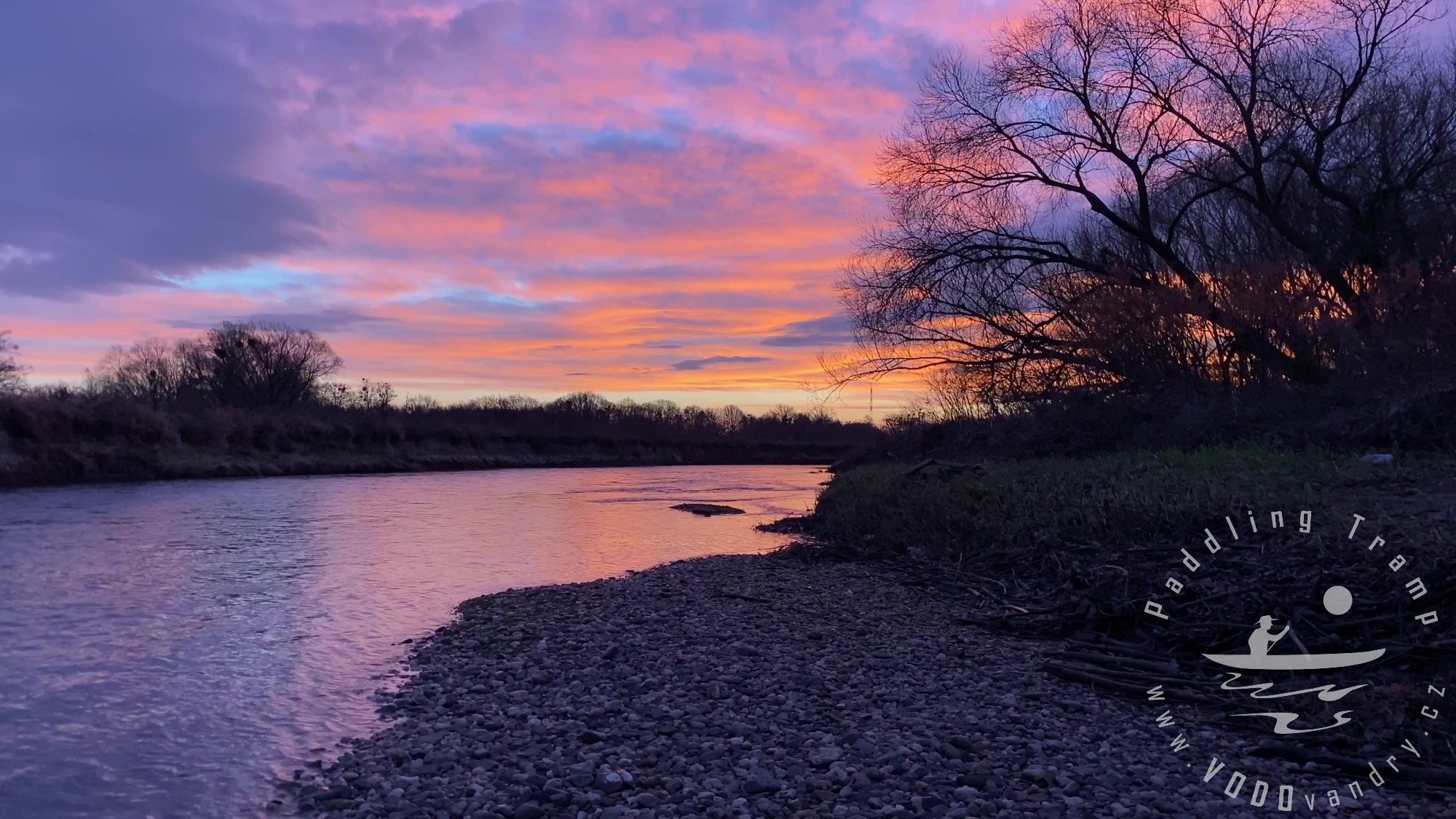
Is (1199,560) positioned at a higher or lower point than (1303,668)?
higher

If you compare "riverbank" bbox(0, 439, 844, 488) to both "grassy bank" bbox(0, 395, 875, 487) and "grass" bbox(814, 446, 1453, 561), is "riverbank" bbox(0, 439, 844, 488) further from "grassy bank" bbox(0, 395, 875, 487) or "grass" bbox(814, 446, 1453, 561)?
"grass" bbox(814, 446, 1453, 561)

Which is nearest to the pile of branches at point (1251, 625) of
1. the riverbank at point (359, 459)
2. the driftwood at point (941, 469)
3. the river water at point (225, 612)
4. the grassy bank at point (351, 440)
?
the river water at point (225, 612)

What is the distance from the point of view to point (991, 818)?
15.9 feet

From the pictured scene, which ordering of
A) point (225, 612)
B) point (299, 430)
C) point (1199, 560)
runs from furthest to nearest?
point (299, 430), point (225, 612), point (1199, 560)

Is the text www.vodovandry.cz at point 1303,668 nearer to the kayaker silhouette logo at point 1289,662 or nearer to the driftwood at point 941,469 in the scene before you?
the kayaker silhouette logo at point 1289,662

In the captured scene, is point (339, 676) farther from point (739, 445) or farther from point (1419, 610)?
point (739, 445)

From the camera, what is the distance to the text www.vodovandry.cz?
5.07 m

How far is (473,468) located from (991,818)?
5985 cm

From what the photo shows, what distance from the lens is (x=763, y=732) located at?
21.2ft

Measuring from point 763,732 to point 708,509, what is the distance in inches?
888

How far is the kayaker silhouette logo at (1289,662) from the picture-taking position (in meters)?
6.08

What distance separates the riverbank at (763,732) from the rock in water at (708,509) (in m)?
17.6

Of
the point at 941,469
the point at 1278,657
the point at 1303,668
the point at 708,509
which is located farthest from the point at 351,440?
the point at 1303,668

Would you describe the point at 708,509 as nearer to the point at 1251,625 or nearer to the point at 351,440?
the point at 1251,625
